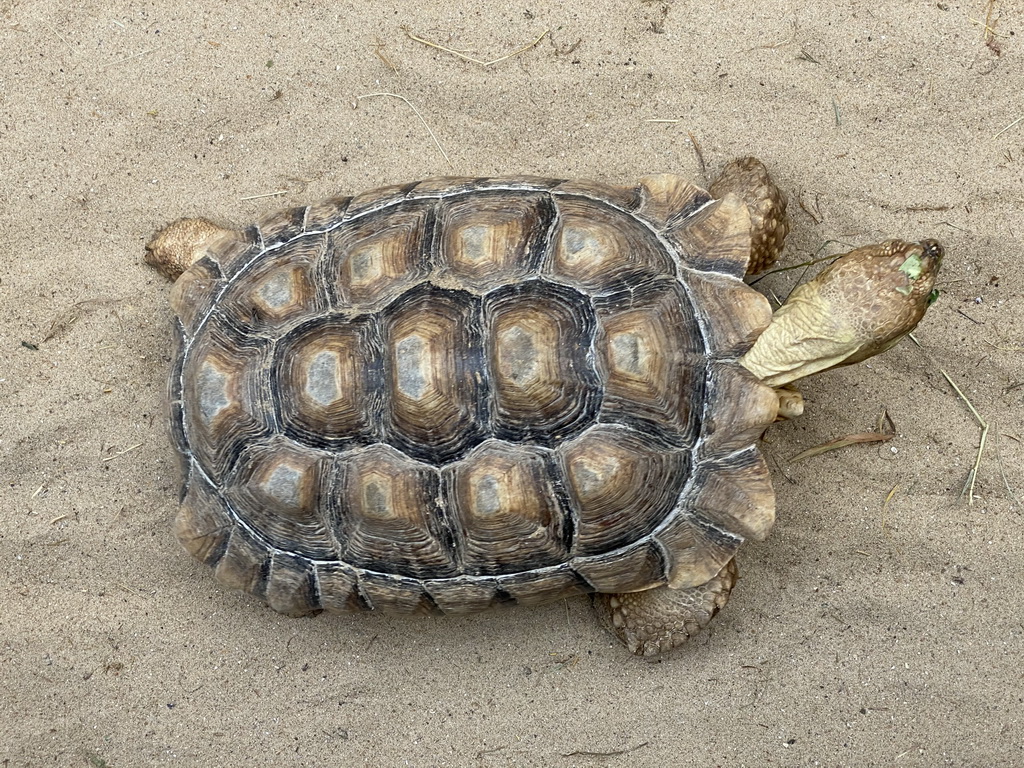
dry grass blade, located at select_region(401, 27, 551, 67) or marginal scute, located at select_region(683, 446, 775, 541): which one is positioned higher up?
dry grass blade, located at select_region(401, 27, 551, 67)

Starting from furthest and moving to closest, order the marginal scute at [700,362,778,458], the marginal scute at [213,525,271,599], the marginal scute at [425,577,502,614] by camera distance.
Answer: the marginal scute at [213,525,271,599] → the marginal scute at [425,577,502,614] → the marginal scute at [700,362,778,458]

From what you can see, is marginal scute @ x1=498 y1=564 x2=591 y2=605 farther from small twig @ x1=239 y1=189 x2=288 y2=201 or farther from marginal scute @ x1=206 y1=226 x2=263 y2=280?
small twig @ x1=239 y1=189 x2=288 y2=201

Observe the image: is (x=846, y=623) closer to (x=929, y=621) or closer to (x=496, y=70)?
(x=929, y=621)

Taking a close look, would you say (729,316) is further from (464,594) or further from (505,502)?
(464,594)

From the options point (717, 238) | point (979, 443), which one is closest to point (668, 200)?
point (717, 238)

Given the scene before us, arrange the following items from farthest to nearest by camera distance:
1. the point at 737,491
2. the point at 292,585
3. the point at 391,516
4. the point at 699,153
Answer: the point at 699,153
the point at 292,585
the point at 737,491
the point at 391,516

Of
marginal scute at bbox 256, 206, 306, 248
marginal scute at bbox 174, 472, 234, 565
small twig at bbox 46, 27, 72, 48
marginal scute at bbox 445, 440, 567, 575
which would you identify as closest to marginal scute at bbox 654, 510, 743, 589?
marginal scute at bbox 445, 440, 567, 575

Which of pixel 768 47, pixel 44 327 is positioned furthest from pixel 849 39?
pixel 44 327
